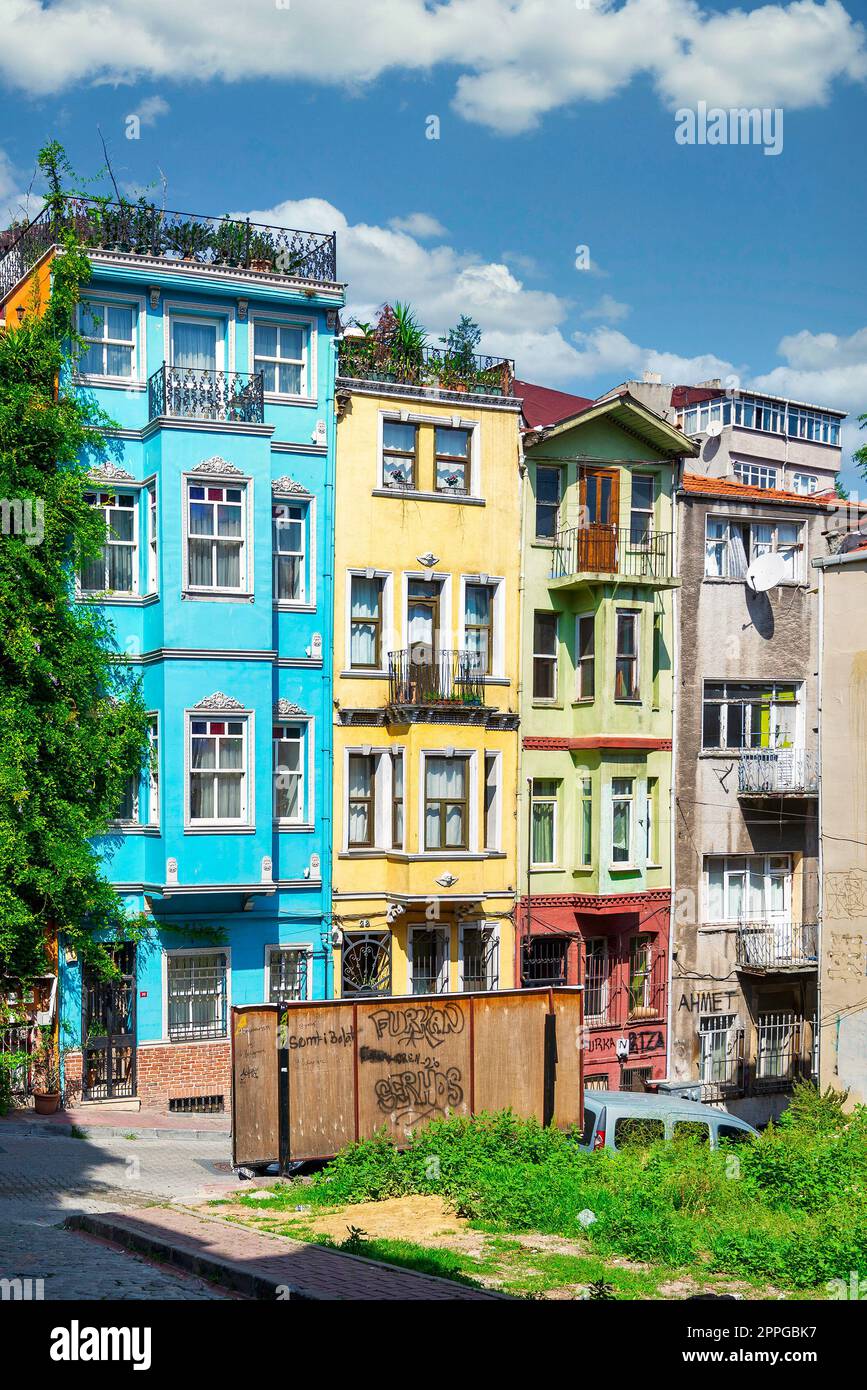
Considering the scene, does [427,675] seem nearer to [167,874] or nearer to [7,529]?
[167,874]

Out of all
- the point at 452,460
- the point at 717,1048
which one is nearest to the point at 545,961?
the point at 717,1048

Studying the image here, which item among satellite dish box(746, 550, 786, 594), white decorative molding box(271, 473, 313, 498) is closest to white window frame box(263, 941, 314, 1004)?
white decorative molding box(271, 473, 313, 498)

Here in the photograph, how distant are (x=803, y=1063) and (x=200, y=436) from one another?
2095cm

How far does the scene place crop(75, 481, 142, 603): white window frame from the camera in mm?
28328

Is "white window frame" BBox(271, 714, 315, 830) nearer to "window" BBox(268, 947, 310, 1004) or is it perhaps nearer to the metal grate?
"window" BBox(268, 947, 310, 1004)

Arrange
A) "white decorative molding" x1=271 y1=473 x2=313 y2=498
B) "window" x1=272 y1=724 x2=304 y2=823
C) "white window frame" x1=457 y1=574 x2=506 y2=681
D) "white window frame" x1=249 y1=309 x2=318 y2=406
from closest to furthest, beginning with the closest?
"white decorative molding" x1=271 y1=473 x2=313 y2=498
"window" x1=272 y1=724 x2=304 y2=823
"white window frame" x1=249 y1=309 x2=318 y2=406
"white window frame" x1=457 y1=574 x2=506 y2=681

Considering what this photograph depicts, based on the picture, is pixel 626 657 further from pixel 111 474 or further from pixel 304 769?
pixel 111 474

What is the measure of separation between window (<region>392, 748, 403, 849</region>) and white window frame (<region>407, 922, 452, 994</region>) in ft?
6.32

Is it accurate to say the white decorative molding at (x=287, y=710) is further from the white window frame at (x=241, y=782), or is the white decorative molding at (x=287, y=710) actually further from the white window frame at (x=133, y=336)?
the white window frame at (x=133, y=336)

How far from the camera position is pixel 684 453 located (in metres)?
34.4

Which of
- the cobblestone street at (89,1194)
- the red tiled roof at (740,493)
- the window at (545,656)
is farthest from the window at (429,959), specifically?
the red tiled roof at (740,493)
